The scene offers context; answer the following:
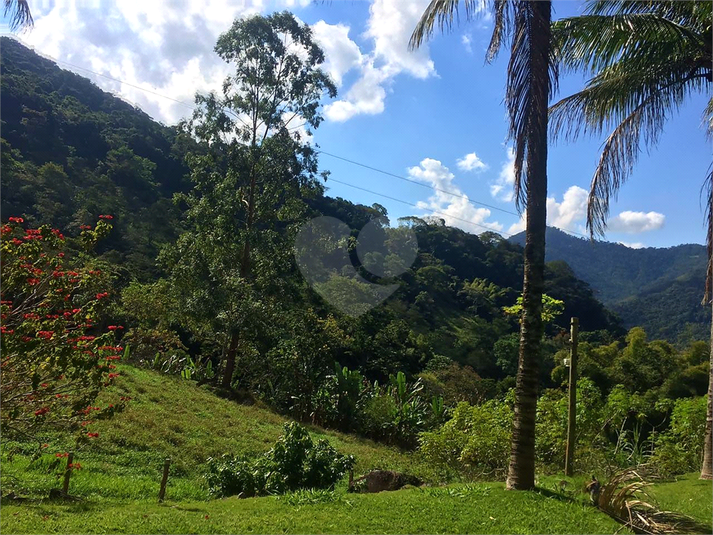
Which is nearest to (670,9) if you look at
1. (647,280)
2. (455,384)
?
(455,384)

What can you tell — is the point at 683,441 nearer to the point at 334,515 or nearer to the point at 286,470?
the point at 286,470

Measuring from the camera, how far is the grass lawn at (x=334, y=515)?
480 centimetres

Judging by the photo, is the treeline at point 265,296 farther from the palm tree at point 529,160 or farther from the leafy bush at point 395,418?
the palm tree at point 529,160

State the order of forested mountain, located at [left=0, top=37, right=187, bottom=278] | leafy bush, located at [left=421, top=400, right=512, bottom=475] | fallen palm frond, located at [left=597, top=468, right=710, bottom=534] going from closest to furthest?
1. fallen palm frond, located at [left=597, top=468, right=710, bottom=534]
2. leafy bush, located at [left=421, top=400, right=512, bottom=475]
3. forested mountain, located at [left=0, top=37, right=187, bottom=278]

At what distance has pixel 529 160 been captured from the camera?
645 cm

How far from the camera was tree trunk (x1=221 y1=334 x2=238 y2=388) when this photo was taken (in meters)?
16.7

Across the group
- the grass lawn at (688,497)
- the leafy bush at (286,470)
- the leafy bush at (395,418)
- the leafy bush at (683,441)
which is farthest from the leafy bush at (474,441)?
the leafy bush at (395,418)

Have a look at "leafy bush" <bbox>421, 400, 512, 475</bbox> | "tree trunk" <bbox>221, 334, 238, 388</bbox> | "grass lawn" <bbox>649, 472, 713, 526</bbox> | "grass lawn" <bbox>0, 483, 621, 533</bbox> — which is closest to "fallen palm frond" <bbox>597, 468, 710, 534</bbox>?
"grass lawn" <bbox>0, 483, 621, 533</bbox>

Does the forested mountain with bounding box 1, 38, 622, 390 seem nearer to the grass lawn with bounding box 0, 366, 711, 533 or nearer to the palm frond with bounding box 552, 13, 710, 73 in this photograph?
the grass lawn with bounding box 0, 366, 711, 533

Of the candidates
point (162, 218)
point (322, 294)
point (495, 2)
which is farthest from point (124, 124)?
point (495, 2)

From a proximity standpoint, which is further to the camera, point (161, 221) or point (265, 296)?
point (161, 221)

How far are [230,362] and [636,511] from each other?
13.4 metres

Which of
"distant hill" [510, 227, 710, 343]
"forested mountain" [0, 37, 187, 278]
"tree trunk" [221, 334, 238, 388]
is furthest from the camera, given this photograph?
"distant hill" [510, 227, 710, 343]

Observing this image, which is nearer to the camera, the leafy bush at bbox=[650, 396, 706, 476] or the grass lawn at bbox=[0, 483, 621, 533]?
Answer: the grass lawn at bbox=[0, 483, 621, 533]
